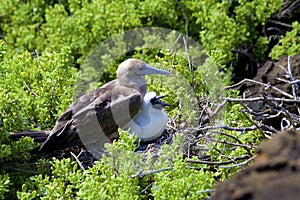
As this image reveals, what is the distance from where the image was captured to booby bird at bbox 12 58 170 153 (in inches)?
162

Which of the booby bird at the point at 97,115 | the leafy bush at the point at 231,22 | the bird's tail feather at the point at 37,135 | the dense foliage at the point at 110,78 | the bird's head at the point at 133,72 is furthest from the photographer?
the leafy bush at the point at 231,22

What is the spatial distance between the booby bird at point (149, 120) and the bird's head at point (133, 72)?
0.14 metres

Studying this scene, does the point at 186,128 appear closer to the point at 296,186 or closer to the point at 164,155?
the point at 164,155

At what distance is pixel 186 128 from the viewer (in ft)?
13.9

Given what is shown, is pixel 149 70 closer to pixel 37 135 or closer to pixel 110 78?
pixel 37 135

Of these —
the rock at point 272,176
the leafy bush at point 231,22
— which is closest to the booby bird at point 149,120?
the leafy bush at point 231,22

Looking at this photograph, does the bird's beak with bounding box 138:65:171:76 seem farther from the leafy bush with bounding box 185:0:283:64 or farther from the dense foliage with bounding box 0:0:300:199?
the leafy bush with bounding box 185:0:283:64

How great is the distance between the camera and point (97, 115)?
4180 millimetres

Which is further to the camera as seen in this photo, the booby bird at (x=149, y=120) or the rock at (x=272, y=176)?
the booby bird at (x=149, y=120)

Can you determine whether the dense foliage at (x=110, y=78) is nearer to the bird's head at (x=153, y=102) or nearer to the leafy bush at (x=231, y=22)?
the leafy bush at (x=231, y=22)

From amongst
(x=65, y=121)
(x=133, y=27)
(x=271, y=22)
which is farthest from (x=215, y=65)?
(x=271, y=22)

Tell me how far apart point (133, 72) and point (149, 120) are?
1.20 feet

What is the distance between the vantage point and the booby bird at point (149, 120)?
13.6 ft

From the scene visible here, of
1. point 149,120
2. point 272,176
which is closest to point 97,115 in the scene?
point 149,120
